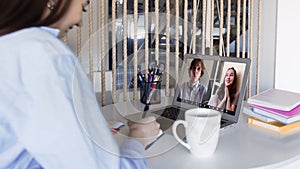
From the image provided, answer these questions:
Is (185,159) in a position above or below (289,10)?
below

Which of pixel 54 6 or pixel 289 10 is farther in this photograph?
pixel 289 10

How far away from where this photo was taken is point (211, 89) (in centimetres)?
112

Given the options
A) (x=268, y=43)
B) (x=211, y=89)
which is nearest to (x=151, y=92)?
(x=211, y=89)

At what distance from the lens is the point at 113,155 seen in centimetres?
52

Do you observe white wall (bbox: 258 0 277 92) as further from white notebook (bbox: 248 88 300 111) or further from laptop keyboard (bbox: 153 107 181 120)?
laptop keyboard (bbox: 153 107 181 120)

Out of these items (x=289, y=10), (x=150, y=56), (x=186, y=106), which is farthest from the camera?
(x=289, y=10)

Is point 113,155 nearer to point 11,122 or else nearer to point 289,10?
point 11,122

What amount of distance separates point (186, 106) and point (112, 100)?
48cm

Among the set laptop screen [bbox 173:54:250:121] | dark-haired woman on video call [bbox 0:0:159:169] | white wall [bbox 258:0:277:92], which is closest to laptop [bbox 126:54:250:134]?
laptop screen [bbox 173:54:250:121]

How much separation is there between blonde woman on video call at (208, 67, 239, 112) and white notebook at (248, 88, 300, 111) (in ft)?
0.31

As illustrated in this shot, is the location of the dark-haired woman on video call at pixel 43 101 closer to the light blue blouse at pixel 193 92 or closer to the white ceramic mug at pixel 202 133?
the white ceramic mug at pixel 202 133

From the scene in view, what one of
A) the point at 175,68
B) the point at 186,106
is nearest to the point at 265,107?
the point at 186,106

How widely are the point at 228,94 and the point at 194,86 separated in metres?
0.15

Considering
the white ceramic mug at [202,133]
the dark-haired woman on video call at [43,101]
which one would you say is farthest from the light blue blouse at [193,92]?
the dark-haired woman on video call at [43,101]
